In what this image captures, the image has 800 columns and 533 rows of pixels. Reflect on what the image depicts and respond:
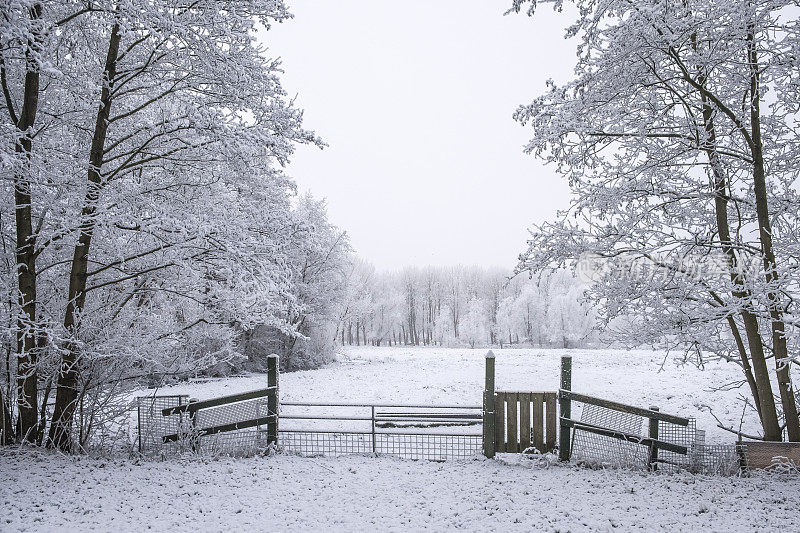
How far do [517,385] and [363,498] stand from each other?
16222mm

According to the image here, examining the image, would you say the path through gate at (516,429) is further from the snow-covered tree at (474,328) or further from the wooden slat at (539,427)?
the snow-covered tree at (474,328)

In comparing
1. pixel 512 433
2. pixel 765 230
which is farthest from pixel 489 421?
pixel 765 230

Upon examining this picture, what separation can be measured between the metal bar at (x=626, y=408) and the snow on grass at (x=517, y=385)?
477cm

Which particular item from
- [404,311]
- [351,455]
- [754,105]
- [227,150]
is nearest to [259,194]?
[227,150]

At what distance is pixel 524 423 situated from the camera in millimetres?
8031

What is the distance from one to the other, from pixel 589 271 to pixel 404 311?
6783cm

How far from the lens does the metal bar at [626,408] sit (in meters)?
7.21

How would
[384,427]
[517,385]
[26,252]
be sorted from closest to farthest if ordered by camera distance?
[26,252] → [384,427] → [517,385]

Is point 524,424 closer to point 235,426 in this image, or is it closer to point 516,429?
point 516,429

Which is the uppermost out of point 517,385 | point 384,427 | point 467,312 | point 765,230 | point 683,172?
point 683,172

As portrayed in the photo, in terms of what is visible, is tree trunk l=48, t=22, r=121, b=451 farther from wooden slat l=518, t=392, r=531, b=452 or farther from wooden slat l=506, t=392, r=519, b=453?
wooden slat l=518, t=392, r=531, b=452

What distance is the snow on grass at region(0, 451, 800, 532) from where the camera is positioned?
16.7ft

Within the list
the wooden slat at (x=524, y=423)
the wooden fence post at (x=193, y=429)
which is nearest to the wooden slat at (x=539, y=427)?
the wooden slat at (x=524, y=423)

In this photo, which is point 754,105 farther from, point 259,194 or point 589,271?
point 259,194
